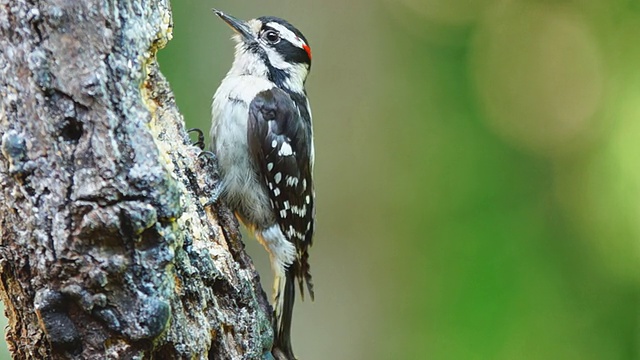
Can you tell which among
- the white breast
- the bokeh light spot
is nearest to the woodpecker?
the white breast

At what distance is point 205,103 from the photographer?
12.7ft

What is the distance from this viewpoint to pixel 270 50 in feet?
9.45

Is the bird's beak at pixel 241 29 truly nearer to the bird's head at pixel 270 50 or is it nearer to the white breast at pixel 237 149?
the bird's head at pixel 270 50

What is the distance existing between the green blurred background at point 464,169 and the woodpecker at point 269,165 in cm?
105

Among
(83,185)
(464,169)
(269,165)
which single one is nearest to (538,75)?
(464,169)

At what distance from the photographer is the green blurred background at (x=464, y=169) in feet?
11.8

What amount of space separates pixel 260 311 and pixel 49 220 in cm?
75

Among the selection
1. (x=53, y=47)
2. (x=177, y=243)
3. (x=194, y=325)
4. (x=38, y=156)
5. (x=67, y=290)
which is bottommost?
(x=194, y=325)

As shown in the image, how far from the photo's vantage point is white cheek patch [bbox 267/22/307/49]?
2.89 m

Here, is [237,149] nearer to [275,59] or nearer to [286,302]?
[275,59]

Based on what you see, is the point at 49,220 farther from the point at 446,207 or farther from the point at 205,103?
the point at 446,207

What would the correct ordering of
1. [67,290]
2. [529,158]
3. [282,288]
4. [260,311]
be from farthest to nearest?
1. [529,158]
2. [282,288]
3. [260,311]
4. [67,290]

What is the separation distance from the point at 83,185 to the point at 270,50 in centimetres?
155

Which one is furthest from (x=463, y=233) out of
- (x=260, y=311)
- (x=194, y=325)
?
(x=194, y=325)
